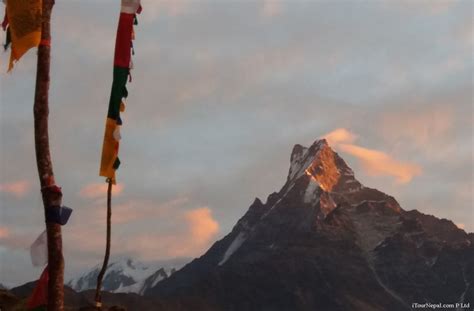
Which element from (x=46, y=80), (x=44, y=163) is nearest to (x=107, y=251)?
(x=44, y=163)

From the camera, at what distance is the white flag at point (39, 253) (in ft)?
43.4

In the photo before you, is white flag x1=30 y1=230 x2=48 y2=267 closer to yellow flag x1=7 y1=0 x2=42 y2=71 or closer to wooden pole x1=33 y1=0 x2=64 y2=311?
wooden pole x1=33 y1=0 x2=64 y2=311

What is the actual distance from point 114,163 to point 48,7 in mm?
3543

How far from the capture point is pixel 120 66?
49.6 ft

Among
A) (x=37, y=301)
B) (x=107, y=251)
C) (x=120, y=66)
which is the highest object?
(x=120, y=66)

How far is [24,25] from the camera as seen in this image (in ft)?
44.5

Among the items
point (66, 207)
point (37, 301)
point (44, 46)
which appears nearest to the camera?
point (66, 207)

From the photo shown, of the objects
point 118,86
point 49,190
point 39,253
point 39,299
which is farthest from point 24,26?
point 39,299

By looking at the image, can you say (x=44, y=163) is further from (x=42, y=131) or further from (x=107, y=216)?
(x=107, y=216)

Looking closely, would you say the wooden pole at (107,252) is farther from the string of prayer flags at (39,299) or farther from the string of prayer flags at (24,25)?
the string of prayer flags at (24,25)

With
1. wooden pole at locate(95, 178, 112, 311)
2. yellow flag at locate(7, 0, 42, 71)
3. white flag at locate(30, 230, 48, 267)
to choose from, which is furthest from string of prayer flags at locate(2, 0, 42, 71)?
white flag at locate(30, 230, 48, 267)

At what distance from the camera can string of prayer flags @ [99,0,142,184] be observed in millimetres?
14922

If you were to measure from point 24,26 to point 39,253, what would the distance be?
4.48m

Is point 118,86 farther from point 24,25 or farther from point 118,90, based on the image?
point 24,25
